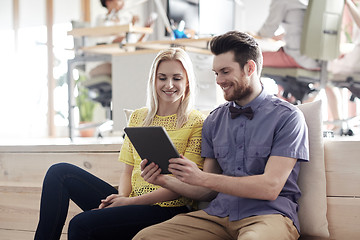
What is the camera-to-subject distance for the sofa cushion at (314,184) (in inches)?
66.8

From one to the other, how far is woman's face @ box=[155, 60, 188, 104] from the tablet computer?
0.34 metres

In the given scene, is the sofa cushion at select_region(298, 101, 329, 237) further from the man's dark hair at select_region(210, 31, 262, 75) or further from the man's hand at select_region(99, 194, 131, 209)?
the man's hand at select_region(99, 194, 131, 209)

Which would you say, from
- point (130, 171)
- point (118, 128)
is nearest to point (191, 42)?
point (118, 128)

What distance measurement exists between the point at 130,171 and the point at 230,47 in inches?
26.0

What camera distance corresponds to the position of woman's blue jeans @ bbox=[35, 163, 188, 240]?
5.70 feet

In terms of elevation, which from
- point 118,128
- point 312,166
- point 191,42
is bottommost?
→ point 118,128

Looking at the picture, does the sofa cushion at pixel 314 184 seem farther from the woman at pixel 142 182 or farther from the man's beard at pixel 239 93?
the woman at pixel 142 182

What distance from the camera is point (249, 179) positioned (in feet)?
5.10

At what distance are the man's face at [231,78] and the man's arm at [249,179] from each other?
25 centimetres

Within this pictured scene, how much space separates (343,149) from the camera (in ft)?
5.89

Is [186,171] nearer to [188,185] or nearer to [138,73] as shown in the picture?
[188,185]

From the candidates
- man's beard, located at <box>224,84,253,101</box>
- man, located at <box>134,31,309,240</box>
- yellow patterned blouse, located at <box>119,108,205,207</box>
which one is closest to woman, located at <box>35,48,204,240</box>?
yellow patterned blouse, located at <box>119,108,205,207</box>

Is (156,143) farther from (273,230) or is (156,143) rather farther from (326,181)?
(326,181)

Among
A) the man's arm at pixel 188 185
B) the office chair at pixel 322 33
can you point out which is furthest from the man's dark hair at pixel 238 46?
the office chair at pixel 322 33
